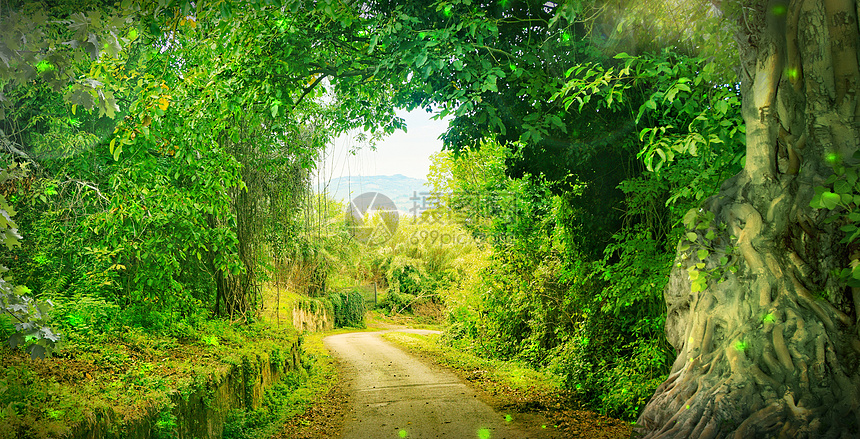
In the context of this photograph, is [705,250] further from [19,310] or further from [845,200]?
[19,310]

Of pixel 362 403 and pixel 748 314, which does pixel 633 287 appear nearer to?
pixel 748 314

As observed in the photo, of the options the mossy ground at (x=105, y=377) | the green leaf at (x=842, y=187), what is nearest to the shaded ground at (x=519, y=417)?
the mossy ground at (x=105, y=377)

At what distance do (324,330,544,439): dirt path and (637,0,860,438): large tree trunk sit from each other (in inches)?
145

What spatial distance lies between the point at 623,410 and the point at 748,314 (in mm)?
4116

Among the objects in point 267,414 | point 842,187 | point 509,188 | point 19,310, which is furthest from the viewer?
point 509,188

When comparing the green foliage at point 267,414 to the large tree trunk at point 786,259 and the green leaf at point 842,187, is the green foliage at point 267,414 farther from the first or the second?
the green leaf at point 842,187

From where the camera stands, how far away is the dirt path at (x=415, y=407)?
7.39 metres

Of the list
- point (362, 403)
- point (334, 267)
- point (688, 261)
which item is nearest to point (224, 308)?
point (362, 403)

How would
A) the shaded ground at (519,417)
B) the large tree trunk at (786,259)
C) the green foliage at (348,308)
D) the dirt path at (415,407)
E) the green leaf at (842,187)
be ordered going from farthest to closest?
the green foliage at (348,308) < the dirt path at (415,407) < the shaded ground at (519,417) < the large tree trunk at (786,259) < the green leaf at (842,187)

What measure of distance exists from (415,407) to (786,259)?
6.54 meters

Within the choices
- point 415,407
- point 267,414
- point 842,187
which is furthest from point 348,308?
point 842,187

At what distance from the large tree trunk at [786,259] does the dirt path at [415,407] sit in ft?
12.0

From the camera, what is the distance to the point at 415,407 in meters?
8.95

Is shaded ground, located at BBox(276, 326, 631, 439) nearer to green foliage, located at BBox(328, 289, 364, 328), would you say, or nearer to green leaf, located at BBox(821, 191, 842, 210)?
green leaf, located at BBox(821, 191, 842, 210)
